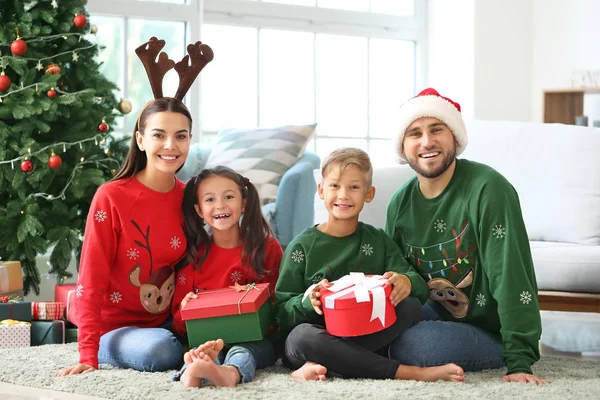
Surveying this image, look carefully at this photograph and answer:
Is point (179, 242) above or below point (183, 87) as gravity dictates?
below

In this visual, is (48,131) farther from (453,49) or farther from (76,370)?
(453,49)

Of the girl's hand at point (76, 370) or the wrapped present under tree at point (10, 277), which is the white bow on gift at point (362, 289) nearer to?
the girl's hand at point (76, 370)

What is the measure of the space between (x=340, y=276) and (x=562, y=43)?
3881 mm

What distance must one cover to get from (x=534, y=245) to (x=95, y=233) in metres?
1.48

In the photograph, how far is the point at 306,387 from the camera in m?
2.02

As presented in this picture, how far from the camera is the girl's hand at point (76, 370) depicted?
2223 millimetres

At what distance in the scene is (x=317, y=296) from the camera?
2.15 m

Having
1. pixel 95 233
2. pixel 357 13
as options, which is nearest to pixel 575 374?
pixel 95 233

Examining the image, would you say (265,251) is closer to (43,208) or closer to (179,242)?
(179,242)

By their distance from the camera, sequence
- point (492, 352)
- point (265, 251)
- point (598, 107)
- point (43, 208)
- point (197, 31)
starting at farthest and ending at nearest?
point (598, 107) → point (197, 31) → point (43, 208) → point (265, 251) → point (492, 352)

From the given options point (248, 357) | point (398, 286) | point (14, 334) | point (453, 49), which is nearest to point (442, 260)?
point (398, 286)

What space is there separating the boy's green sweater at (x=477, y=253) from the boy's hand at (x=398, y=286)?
150 mm

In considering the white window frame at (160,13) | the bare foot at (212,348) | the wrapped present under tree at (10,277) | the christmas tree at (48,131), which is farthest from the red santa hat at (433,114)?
the white window frame at (160,13)

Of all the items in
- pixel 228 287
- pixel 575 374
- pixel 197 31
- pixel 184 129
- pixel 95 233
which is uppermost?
pixel 197 31
